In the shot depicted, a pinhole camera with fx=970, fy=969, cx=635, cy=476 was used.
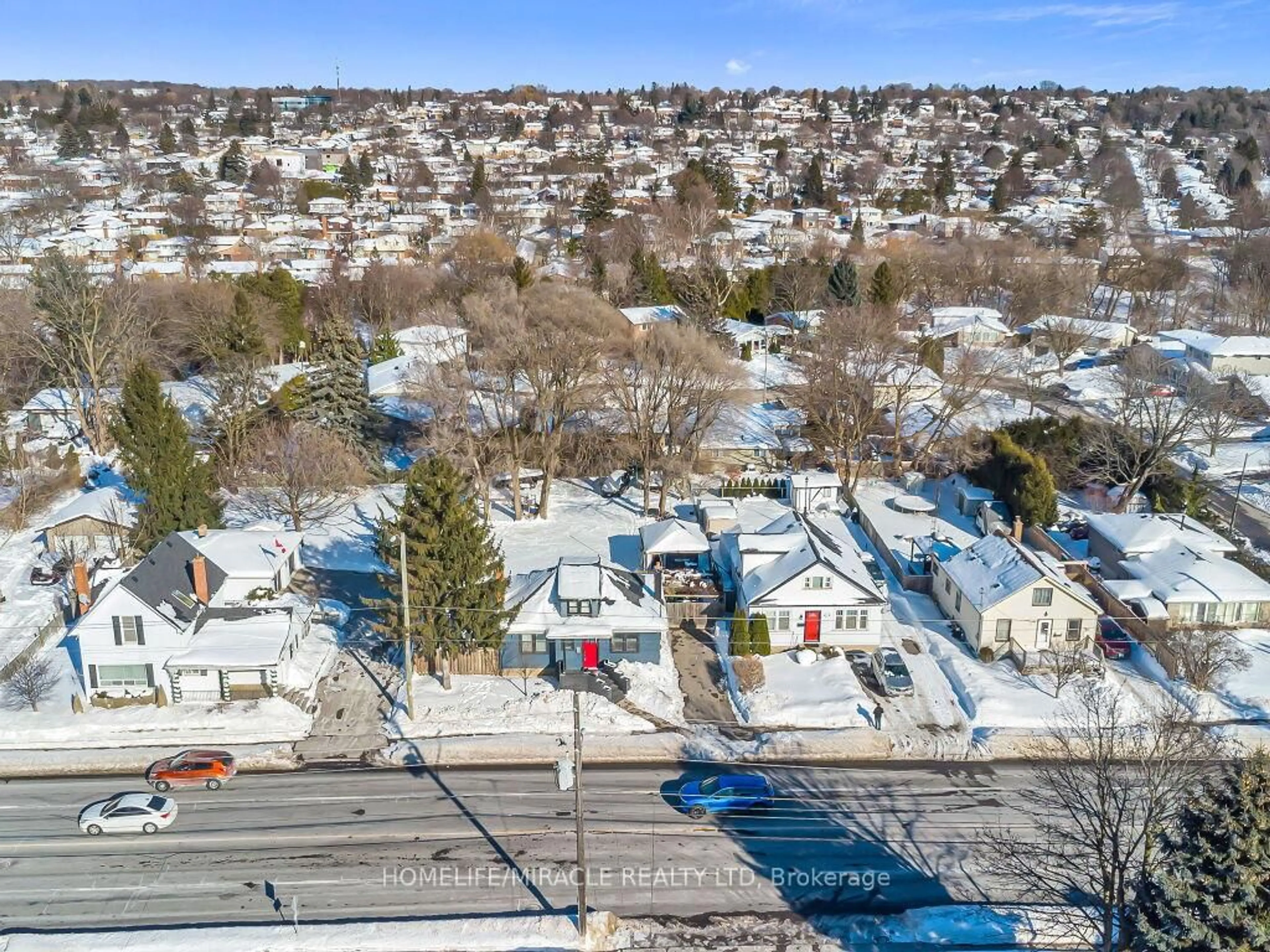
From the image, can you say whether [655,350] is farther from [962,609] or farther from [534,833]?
[534,833]

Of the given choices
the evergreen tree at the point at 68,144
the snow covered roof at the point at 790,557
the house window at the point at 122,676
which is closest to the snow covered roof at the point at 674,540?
the snow covered roof at the point at 790,557

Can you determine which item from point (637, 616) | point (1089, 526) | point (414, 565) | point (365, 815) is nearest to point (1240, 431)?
point (1089, 526)

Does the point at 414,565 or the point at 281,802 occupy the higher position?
the point at 414,565

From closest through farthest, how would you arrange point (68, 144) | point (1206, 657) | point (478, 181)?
point (1206, 657)
point (478, 181)
point (68, 144)

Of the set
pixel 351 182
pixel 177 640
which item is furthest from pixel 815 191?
pixel 177 640

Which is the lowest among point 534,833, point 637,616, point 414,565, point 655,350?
point 534,833

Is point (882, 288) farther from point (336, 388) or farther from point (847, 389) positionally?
point (336, 388)
